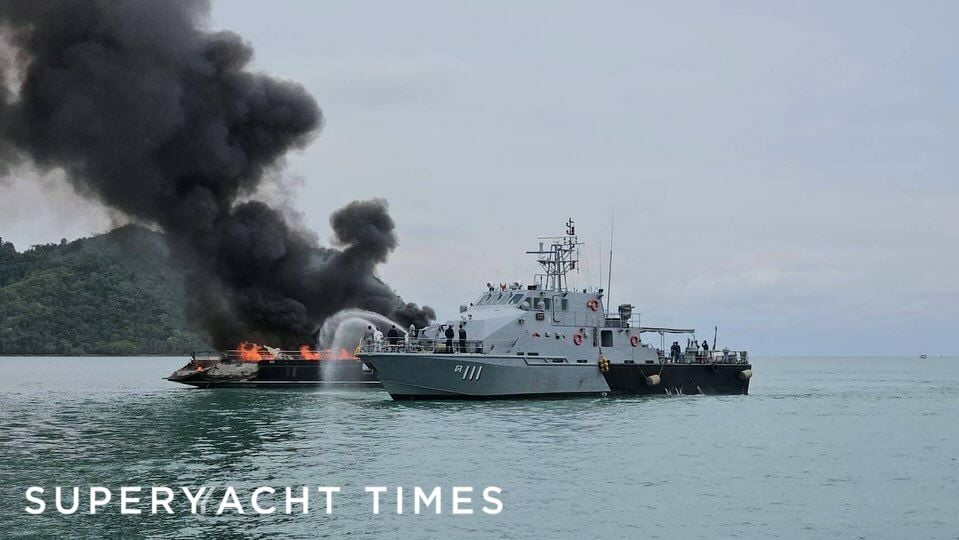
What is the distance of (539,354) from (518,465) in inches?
931

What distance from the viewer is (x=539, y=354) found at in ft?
187

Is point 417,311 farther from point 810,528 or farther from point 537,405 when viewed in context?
point 810,528

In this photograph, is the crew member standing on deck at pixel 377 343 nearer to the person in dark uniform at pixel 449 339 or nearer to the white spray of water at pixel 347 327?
the person in dark uniform at pixel 449 339

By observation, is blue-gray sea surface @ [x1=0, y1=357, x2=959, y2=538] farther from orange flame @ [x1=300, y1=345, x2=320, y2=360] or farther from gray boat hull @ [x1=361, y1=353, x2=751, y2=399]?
orange flame @ [x1=300, y1=345, x2=320, y2=360]

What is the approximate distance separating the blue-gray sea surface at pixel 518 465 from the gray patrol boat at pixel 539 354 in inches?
58.4

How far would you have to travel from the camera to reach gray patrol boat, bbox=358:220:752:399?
2127 inches

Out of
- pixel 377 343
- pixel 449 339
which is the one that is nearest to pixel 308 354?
pixel 377 343

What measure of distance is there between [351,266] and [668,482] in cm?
6338

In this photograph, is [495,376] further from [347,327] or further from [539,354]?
[347,327]

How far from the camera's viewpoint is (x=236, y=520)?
79.2ft

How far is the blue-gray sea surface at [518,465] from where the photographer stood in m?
24.7

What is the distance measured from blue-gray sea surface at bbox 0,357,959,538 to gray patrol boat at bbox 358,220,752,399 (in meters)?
1.48

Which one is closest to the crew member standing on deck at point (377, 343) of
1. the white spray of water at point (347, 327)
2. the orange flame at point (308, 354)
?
the orange flame at point (308, 354)

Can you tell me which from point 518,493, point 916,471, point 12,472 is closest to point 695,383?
Answer: point 916,471
